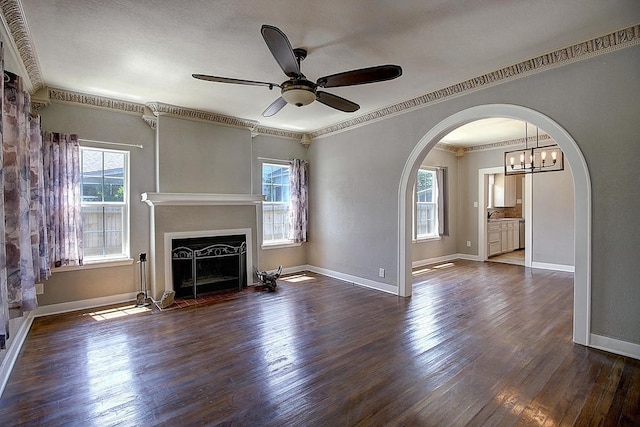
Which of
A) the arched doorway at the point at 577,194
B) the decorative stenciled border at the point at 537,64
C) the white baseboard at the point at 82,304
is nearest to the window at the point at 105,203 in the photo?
the white baseboard at the point at 82,304

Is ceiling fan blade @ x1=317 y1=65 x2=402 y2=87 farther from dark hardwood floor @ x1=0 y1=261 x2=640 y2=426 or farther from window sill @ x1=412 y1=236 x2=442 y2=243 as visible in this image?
window sill @ x1=412 y1=236 x2=442 y2=243

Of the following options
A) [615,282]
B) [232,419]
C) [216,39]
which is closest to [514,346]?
[615,282]

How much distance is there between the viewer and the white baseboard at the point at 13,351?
7.93 feet

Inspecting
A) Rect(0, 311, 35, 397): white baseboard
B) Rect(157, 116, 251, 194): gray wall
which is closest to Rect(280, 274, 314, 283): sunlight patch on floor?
Rect(157, 116, 251, 194): gray wall

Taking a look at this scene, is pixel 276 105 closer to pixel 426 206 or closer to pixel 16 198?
pixel 16 198

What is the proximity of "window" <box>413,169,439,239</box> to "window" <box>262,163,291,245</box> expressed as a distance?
2.97 metres

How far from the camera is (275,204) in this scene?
6191 millimetres

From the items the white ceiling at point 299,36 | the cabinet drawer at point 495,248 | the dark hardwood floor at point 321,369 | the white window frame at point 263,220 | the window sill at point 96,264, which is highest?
the white ceiling at point 299,36

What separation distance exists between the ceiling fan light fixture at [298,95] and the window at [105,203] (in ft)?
10.1

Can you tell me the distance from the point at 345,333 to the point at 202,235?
9.19 ft

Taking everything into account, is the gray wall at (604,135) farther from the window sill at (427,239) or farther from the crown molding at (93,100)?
the crown molding at (93,100)

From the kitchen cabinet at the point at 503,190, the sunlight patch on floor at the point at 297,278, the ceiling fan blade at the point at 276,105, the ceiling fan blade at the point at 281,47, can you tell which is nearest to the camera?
the ceiling fan blade at the point at 281,47

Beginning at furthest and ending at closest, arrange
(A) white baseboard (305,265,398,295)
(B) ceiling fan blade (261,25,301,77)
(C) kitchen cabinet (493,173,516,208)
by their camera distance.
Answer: (C) kitchen cabinet (493,173,516,208), (A) white baseboard (305,265,398,295), (B) ceiling fan blade (261,25,301,77)

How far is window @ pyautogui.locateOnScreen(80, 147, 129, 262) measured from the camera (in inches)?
170
